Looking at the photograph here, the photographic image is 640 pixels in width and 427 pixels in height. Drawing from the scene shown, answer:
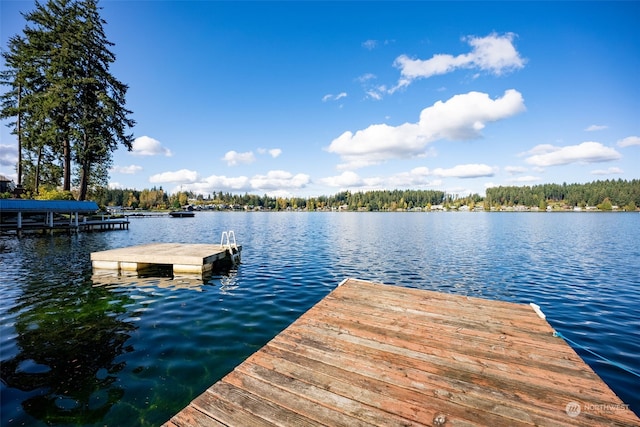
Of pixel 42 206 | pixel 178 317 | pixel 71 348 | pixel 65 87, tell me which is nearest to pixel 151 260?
pixel 178 317

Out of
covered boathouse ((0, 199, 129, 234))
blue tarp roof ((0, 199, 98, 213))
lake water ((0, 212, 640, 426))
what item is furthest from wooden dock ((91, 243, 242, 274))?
covered boathouse ((0, 199, 129, 234))

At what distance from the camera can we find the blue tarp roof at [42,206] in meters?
26.1

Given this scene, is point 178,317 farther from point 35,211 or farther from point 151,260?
point 35,211

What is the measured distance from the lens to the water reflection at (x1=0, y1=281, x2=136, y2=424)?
4.84m

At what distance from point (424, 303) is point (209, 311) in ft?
23.7

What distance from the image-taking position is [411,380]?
13.4 feet

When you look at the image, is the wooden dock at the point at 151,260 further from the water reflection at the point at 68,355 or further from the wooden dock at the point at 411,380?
the wooden dock at the point at 411,380

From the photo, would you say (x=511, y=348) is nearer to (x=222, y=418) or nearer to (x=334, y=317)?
(x=334, y=317)

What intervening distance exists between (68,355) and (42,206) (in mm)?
32098

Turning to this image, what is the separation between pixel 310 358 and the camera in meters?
4.70

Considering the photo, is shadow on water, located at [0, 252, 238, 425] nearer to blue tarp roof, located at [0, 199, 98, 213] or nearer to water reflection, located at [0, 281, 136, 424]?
water reflection, located at [0, 281, 136, 424]

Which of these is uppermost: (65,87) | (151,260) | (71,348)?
(65,87)

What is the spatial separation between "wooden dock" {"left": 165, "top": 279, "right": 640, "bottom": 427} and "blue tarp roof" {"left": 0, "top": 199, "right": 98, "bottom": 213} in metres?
35.5

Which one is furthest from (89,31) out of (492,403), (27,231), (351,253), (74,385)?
(492,403)
